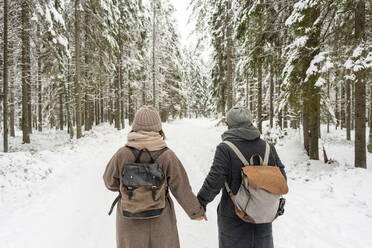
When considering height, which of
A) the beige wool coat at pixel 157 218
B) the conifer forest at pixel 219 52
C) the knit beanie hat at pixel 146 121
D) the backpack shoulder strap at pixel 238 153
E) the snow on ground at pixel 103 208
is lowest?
the snow on ground at pixel 103 208

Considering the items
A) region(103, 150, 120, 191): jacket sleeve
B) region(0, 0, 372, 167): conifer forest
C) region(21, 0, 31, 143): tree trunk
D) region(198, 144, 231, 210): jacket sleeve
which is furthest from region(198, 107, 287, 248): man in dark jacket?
region(21, 0, 31, 143): tree trunk

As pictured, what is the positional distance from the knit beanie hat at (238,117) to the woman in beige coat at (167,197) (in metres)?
0.87

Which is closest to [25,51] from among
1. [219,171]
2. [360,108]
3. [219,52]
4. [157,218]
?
[219,52]

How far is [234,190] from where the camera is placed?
8.09 feet

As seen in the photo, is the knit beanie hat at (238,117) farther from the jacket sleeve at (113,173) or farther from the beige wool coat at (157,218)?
the jacket sleeve at (113,173)

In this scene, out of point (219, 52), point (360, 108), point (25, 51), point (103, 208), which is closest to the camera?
point (103, 208)

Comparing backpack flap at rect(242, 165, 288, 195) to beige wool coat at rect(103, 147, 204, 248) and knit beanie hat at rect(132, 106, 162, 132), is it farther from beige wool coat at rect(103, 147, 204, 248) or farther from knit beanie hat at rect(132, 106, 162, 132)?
knit beanie hat at rect(132, 106, 162, 132)

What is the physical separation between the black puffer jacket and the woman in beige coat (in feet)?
1.00

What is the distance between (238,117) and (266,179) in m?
0.80

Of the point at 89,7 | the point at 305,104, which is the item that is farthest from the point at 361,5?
the point at 89,7

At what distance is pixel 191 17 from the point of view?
17359mm

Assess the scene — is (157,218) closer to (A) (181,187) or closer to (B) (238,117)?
(A) (181,187)

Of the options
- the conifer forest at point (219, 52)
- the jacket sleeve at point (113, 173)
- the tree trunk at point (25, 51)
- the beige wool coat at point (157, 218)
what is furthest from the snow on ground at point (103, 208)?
the tree trunk at point (25, 51)

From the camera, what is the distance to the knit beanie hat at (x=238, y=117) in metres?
2.59
